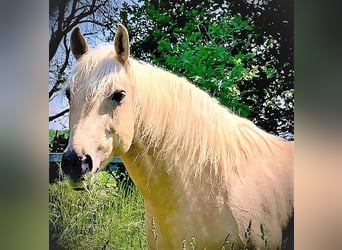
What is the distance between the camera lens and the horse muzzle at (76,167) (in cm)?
245

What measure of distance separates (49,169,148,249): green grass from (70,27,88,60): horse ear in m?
0.59

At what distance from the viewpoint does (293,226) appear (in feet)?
8.84

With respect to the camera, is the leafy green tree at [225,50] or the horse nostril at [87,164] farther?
the leafy green tree at [225,50]

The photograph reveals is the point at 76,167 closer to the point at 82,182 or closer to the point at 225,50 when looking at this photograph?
the point at 82,182

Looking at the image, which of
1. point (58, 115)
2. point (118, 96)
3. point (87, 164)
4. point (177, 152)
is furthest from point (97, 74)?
point (177, 152)

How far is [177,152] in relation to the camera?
2584mm

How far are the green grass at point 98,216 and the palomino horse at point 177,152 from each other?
65mm

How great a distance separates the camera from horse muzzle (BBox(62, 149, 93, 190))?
245 cm

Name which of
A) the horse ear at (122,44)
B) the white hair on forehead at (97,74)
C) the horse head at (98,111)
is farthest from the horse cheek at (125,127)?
the horse ear at (122,44)

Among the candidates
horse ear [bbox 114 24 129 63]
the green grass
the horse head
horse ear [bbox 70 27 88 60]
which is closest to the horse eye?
the horse head

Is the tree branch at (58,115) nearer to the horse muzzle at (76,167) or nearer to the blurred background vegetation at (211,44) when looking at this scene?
the blurred background vegetation at (211,44)
